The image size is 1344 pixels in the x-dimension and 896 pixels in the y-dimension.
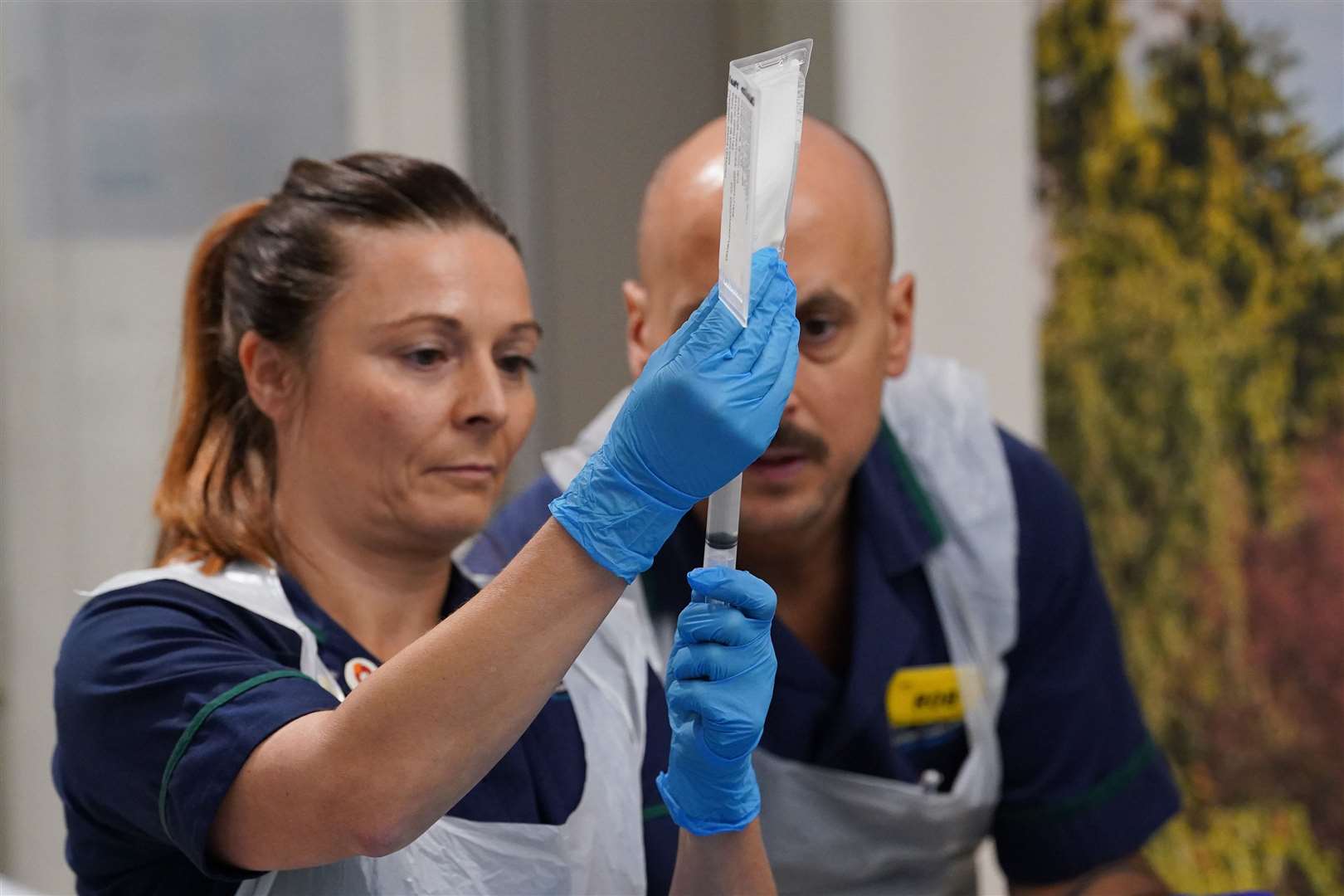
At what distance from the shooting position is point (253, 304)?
1.07 metres

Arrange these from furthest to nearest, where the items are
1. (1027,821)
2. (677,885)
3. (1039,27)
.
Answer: (1039,27), (1027,821), (677,885)

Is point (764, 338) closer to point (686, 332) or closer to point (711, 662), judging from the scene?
point (686, 332)

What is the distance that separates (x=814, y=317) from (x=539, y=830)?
53 centimetres

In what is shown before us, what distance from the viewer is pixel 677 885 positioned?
1.03 meters

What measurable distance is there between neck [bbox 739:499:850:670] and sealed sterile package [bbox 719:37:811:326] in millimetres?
651

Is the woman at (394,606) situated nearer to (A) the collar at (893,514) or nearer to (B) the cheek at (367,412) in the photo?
(B) the cheek at (367,412)

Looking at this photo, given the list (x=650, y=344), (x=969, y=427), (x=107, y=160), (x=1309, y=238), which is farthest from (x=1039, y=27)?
(x=107, y=160)

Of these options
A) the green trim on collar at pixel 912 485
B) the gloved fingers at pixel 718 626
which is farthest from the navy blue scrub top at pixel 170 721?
the green trim on collar at pixel 912 485

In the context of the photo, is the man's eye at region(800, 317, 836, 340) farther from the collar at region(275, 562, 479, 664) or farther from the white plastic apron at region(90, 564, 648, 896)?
the collar at region(275, 562, 479, 664)

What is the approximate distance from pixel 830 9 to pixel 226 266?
1232 millimetres

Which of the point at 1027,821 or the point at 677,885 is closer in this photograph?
the point at 677,885

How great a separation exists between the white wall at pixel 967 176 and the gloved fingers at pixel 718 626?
137 centimetres

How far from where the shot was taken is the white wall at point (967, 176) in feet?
7.10

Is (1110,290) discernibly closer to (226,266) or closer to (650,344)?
(650,344)
